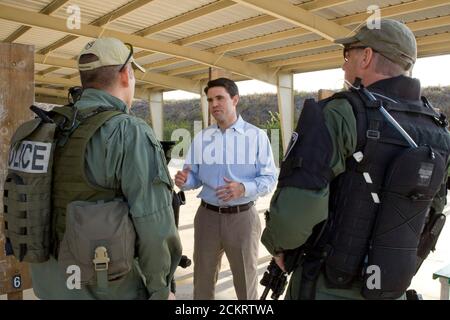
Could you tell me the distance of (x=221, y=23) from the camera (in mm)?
9570

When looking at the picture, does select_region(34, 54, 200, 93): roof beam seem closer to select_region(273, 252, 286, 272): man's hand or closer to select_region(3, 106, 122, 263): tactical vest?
select_region(3, 106, 122, 263): tactical vest

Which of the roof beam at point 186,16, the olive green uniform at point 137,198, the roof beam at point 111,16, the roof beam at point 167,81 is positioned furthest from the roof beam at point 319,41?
the olive green uniform at point 137,198

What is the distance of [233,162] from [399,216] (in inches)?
61.2

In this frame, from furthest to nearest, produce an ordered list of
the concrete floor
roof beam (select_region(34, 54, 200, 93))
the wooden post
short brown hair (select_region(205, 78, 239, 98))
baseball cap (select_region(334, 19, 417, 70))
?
1. roof beam (select_region(34, 54, 200, 93))
2. the concrete floor
3. short brown hair (select_region(205, 78, 239, 98))
4. the wooden post
5. baseball cap (select_region(334, 19, 417, 70))

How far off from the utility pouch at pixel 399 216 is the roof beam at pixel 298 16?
627 centimetres

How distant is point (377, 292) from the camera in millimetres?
1492

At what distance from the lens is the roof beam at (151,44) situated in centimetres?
841

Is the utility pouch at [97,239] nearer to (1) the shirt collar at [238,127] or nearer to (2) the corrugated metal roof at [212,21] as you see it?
(1) the shirt collar at [238,127]

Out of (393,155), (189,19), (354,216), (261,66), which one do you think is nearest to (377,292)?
(354,216)

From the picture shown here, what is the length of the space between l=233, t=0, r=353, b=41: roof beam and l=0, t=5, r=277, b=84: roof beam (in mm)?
4202

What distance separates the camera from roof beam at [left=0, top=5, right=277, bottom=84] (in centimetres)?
841

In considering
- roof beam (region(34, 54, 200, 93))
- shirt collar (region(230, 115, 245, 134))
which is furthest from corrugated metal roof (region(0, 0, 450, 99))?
shirt collar (region(230, 115, 245, 134))

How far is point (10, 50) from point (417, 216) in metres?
2.63

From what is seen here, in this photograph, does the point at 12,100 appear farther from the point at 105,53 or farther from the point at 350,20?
the point at 350,20
